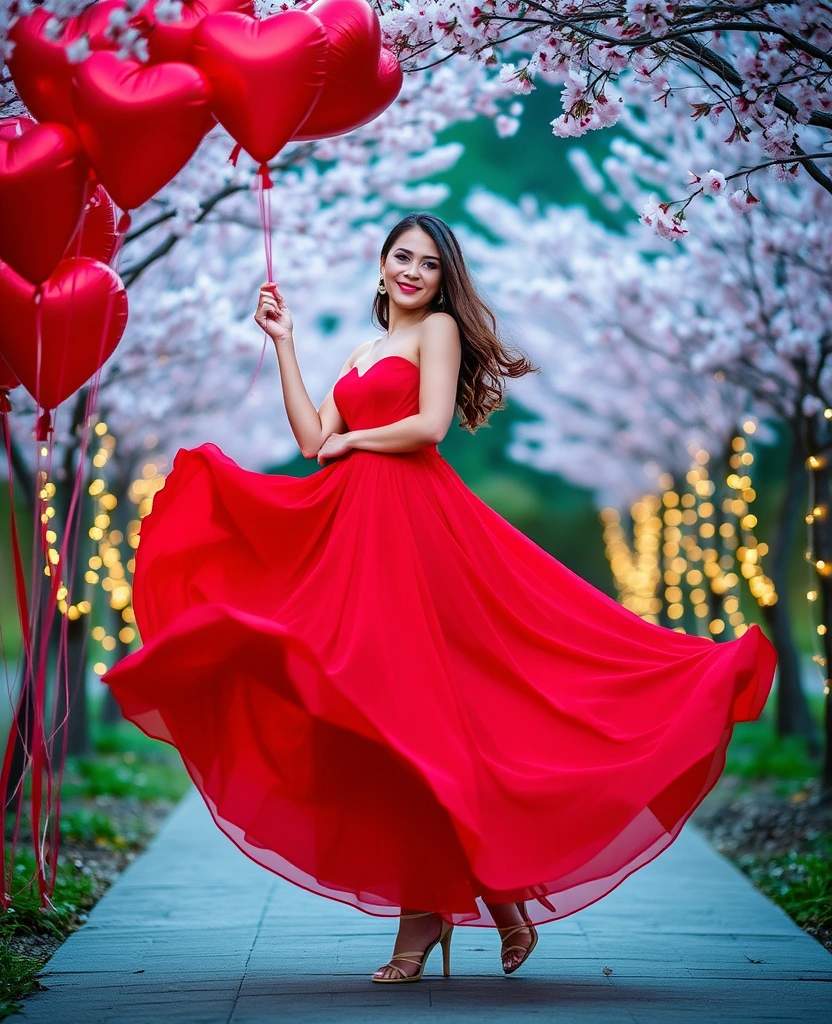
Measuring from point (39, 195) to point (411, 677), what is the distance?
1.62 meters

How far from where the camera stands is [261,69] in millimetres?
3418

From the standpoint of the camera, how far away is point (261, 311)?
12.5 ft

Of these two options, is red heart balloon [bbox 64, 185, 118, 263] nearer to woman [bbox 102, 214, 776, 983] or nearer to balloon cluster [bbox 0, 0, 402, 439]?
balloon cluster [bbox 0, 0, 402, 439]

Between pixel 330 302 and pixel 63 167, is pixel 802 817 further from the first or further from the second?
pixel 330 302

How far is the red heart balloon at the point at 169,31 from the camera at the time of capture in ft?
11.2

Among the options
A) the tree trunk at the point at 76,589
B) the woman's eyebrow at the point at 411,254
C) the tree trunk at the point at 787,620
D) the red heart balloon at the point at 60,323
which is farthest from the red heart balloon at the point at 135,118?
the tree trunk at the point at 787,620

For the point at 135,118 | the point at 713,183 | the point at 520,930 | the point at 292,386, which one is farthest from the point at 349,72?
the point at 520,930

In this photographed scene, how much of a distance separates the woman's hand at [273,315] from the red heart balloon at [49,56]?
28.8 inches

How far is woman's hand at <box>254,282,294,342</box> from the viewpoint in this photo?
378 centimetres

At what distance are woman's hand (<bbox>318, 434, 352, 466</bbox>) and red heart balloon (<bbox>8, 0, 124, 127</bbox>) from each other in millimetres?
1156

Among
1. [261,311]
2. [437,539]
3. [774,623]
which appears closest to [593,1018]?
[437,539]

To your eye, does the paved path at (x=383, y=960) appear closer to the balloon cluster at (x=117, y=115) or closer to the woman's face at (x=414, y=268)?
the balloon cluster at (x=117, y=115)

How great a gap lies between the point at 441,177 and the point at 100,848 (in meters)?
18.3

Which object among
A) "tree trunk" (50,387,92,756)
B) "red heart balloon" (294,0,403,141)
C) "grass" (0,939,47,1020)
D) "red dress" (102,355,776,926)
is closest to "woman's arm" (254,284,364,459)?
"red dress" (102,355,776,926)
